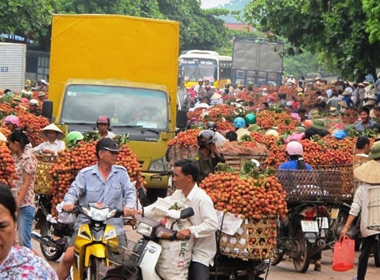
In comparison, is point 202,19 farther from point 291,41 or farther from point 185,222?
point 185,222

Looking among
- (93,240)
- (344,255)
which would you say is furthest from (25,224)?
→ (344,255)

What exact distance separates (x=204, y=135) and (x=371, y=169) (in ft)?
8.35

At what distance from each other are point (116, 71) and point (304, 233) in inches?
310

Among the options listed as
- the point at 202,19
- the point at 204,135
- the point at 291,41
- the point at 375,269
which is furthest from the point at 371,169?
the point at 202,19

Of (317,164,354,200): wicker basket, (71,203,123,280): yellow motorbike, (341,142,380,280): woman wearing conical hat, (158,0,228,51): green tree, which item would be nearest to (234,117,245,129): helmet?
(317,164,354,200): wicker basket

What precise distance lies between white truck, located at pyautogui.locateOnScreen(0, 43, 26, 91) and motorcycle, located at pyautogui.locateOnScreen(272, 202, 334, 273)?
2448cm

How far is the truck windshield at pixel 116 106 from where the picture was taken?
1905 cm

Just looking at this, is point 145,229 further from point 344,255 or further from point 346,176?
point 346,176

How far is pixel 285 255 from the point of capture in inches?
559

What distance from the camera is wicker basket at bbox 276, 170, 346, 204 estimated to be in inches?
507

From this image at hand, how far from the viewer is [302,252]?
43.8 ft

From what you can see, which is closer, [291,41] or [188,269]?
[188,269]

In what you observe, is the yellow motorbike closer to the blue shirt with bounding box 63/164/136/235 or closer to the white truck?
the blue shirt with bounding box 63/164/136/235

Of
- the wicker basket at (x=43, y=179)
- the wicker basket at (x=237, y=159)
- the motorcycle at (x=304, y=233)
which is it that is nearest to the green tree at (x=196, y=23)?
the wicker basket at (x=237, y=159)
